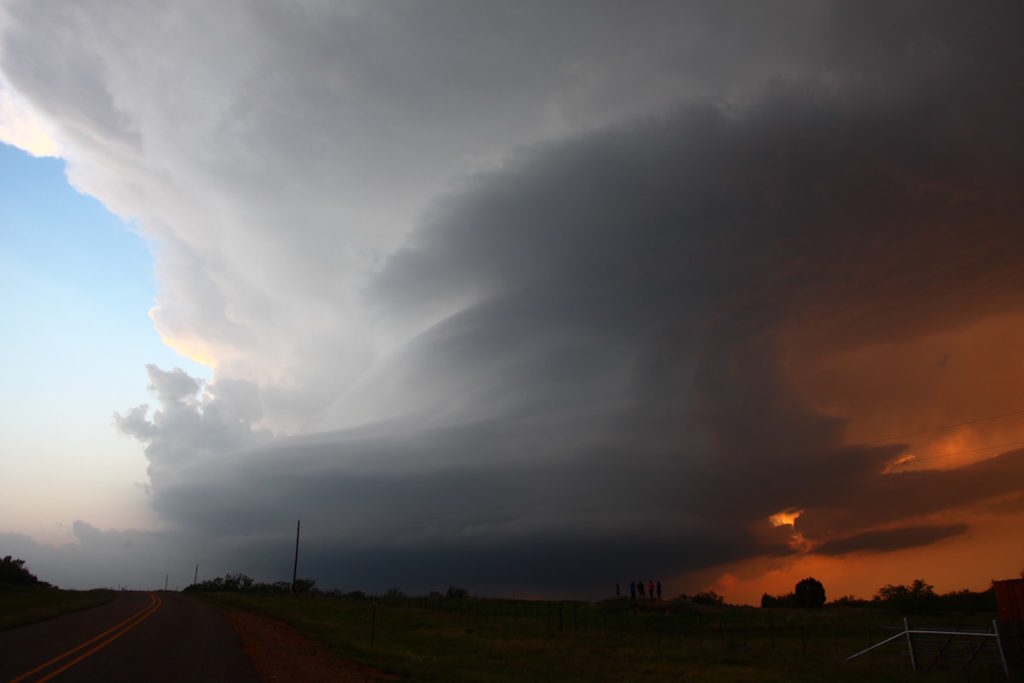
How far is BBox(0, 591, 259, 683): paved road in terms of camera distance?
Result: 16.6 meters

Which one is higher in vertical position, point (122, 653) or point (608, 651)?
point (122, 653)

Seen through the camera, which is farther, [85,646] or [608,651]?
[608,651]

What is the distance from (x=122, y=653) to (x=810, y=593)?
A: 10397 centimetres

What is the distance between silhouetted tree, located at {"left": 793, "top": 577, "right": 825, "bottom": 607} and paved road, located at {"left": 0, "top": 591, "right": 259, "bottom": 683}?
94717 millimetres

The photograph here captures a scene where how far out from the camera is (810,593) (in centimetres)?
9988

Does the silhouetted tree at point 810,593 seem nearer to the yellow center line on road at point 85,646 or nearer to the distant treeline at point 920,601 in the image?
the distant treeline at point 920,601

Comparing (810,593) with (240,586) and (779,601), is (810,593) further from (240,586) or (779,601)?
(240,586)

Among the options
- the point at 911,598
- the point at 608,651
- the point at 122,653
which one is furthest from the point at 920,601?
the point at 122,653

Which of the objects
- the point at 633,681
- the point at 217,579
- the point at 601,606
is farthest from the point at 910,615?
the point at 217,579

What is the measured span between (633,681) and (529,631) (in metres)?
25.5

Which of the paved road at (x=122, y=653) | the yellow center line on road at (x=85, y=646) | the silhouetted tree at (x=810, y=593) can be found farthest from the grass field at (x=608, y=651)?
the silhouetted tree at (x=810, y=593)

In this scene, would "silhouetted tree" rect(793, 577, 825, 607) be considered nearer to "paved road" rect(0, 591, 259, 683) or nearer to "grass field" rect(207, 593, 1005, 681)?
"grass field" rect(207, 593, 1005, 681)

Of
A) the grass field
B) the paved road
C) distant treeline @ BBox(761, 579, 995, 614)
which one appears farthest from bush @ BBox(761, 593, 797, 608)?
the paved road

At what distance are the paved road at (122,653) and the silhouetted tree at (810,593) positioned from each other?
94.7 metres
